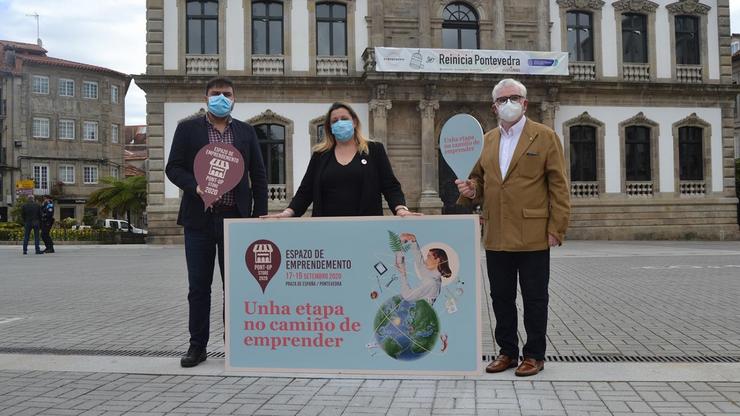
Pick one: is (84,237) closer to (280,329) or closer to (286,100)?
(286,100)

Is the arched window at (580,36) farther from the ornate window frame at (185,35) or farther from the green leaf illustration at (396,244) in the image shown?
the green leaf illustration at (396,244)

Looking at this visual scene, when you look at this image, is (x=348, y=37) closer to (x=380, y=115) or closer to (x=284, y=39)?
(x=284, y=39)

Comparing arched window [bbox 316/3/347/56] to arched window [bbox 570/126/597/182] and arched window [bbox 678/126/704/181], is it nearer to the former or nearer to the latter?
arched window [bbox 570/126/597/182]

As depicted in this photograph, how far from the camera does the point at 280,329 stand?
4.88 m

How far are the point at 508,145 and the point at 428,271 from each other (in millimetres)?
1188

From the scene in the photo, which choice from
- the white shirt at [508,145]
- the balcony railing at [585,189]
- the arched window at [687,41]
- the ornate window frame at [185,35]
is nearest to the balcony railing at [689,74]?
the arched window at [687,41]

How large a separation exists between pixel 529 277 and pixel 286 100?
22.1 meters

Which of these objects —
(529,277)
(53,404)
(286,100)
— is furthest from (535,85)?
(53,404)

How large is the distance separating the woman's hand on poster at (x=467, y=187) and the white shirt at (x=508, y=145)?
25 centimetres

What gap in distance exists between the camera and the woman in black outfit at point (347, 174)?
5.25 metres

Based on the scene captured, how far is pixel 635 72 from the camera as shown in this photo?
2808cm

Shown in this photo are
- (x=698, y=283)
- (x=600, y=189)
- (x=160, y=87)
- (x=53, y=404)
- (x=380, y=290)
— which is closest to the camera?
(x=53, y=404)

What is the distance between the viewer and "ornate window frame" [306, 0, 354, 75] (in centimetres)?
2620

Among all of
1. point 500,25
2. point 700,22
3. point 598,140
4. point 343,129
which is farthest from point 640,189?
point 343,129
